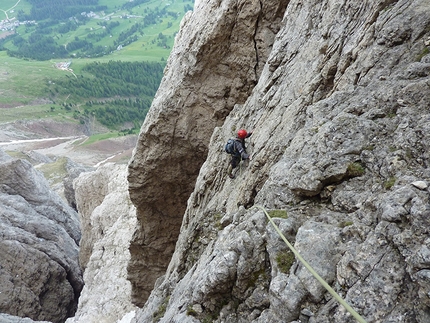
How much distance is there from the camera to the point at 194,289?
920cm

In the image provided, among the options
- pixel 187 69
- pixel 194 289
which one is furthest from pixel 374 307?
pixel 187 69

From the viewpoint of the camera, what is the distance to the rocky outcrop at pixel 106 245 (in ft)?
89.8

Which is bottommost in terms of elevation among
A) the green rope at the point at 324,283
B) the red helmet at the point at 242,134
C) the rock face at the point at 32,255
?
the rock face at the point at 32,255

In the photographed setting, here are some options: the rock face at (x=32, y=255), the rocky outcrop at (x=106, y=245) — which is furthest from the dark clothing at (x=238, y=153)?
the rock face at (x=32, y=255)

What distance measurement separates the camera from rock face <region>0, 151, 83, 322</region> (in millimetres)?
32375

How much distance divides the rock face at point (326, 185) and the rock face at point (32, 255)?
2386 cm

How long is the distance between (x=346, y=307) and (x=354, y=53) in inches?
313

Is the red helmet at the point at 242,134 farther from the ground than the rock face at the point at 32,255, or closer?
farther from the ground

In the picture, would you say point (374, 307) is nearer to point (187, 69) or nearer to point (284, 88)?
point (284, 88)

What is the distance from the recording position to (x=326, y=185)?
845 centimetres

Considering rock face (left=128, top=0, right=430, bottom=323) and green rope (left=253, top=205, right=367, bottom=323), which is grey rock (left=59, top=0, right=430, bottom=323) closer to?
rock face (left=128, top=0, right=430, bottom=323)

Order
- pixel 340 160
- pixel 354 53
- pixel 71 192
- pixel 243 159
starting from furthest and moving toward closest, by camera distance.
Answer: pixel 71 192, pixel 243 159, pixel 354 53, pixel 340 160

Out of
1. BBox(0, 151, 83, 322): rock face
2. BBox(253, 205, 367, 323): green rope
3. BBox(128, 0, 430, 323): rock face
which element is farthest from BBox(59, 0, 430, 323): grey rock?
BBox(0, 151, 83, 322): rock face

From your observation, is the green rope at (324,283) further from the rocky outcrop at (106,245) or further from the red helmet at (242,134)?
the rocky outcrop at (106,245)
